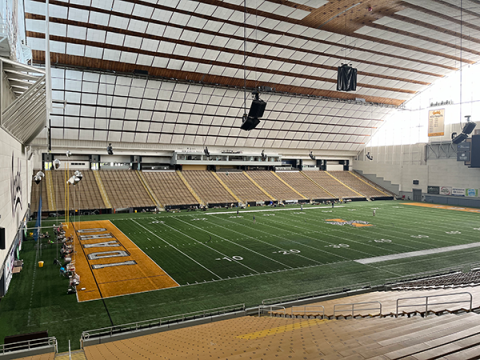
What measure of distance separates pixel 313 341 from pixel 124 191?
4259cm

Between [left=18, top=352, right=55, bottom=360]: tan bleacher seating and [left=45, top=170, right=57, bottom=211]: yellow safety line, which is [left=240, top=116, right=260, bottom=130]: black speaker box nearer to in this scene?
[left=18, top=352, right=55, bottom=360]: tan bleacher seating

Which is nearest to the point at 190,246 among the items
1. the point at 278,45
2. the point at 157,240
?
the point at 157,240

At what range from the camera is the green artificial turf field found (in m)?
14.8

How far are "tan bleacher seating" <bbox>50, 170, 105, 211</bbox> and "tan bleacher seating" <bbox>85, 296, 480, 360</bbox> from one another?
108 ft

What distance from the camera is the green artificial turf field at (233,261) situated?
14766mm

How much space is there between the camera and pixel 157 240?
28.1 m

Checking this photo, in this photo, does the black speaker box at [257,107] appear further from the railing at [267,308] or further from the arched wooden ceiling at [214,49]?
the railing at [267,308]

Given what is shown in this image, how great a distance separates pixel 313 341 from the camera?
25.5 ft

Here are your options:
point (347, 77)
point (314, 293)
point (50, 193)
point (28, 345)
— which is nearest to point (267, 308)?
point (314, 293)

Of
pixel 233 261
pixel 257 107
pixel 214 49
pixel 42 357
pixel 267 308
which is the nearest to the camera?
pixel 42 357

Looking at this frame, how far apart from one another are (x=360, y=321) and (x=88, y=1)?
3052 cm

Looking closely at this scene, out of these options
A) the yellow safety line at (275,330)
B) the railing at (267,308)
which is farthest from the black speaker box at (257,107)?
the yellow safety line at (275,330)

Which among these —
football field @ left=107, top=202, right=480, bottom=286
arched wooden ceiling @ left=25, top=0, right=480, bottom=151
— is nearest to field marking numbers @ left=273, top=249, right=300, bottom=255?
football field @ left=107, top=202, right=480, bottom=286

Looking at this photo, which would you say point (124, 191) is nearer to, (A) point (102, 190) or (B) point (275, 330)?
(A) point (102, 190)
